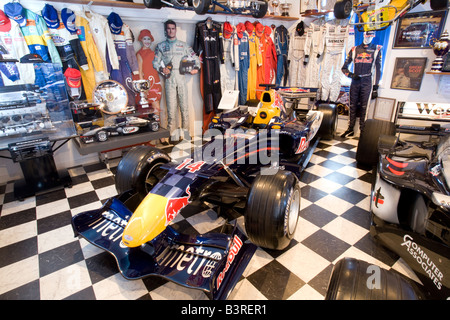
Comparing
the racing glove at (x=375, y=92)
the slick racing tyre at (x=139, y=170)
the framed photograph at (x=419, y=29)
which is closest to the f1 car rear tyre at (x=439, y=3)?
the framed photograph at (x=419, y=29)

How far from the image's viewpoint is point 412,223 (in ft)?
6.47

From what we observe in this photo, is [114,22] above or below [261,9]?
below

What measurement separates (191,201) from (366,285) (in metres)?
1.35

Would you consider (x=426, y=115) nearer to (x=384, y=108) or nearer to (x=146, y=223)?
(x=384, y=108)

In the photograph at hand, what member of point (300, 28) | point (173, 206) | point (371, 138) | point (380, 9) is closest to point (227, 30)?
point (300, 28)

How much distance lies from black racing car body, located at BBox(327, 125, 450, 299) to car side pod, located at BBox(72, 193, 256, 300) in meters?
0.64

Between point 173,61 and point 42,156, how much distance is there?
8.62 feet

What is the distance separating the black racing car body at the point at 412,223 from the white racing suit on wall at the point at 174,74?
11.4 feet

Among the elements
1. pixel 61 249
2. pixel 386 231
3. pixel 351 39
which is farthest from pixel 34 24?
pixel 351 39

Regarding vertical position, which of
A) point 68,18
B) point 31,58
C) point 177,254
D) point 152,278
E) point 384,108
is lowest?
point 152,278

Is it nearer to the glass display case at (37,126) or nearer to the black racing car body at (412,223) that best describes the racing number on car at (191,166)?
the black racing car body at (412,223)

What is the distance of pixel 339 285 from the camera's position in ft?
3.68

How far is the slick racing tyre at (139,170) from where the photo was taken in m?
2.32
